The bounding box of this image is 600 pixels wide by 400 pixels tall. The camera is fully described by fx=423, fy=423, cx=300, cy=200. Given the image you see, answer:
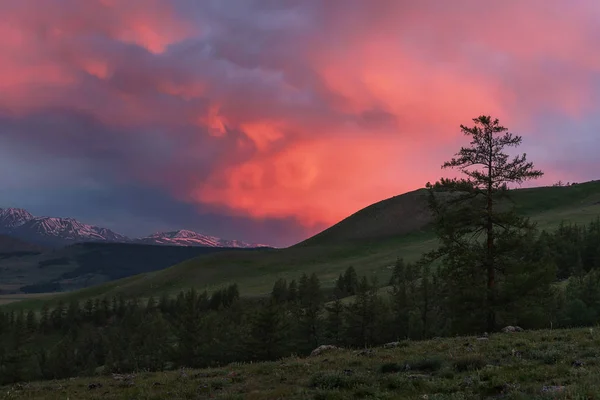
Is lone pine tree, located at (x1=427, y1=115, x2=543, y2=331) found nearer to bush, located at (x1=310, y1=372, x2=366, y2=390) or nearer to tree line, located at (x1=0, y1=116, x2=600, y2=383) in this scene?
tree line, located at (x1=0, y1=116, x2=600, y2=383)

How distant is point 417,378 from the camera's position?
1500cm

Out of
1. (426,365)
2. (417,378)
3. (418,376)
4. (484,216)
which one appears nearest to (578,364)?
(426,365)

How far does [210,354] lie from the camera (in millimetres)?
87812

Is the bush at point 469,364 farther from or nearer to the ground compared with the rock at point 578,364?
nearer to the ground

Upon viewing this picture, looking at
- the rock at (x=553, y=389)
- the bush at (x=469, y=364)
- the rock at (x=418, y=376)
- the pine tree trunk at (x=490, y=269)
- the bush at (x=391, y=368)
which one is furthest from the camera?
the pine tree trunk at (x=490, y=269)

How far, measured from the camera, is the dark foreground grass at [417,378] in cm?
1256

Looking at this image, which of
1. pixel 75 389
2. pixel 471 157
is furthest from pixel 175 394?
pixel 471 157

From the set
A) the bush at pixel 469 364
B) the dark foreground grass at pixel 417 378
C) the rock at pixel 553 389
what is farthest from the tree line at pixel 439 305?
the rock at pixel 553 389

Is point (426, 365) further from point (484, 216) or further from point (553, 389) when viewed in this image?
point (484, 216)

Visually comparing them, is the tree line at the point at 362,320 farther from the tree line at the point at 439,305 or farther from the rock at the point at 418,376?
the rock at the point at 418,376

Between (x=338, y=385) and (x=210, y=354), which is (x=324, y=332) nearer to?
(x=210, y=354)

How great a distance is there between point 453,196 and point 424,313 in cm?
5556

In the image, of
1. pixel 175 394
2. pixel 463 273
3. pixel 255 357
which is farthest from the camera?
pixel 255 357

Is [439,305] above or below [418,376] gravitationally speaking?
below
